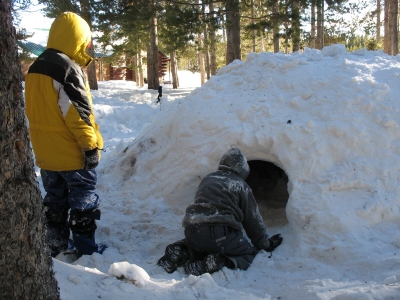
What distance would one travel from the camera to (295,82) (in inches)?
191

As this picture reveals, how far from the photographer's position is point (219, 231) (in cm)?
328

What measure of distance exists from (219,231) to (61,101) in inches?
68.8

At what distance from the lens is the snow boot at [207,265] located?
3.18 meters

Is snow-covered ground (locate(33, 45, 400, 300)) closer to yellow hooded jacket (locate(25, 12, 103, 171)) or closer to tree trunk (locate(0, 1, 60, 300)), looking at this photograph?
tree trunk (locate(0, 1, 60, 300))

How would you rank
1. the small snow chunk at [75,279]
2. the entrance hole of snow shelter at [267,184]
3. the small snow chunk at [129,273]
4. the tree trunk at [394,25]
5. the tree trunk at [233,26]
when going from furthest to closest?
the tree trunk at [394,25] → the tree trunk at [233,26] → the entrance hole of snow shelter at [267,184] → the small snow chunk at [129,273] → the small snow chunk at [75,279]

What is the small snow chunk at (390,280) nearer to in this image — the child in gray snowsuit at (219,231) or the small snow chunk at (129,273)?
the child in gray snowsuit at (219,231)

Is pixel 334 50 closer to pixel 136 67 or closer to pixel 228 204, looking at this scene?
pixel 228 204

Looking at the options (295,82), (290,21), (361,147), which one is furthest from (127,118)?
(361,147)

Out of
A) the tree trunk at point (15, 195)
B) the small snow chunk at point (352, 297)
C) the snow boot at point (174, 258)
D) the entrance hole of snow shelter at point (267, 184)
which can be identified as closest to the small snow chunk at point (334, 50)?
the entrance hole of snow shelter at point (267, 184)

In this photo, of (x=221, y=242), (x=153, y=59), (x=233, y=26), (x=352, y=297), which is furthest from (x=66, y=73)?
(x=153, y=59)

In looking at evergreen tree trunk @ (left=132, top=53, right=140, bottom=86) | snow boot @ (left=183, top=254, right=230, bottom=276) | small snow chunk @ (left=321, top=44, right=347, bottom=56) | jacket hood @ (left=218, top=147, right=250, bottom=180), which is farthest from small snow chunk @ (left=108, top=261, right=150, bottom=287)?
evergreen tree trunk @ (left=132, top=53, right=140, bottom=86)

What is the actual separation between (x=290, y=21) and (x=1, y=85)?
11.9 meters

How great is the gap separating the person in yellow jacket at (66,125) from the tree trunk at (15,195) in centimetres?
149

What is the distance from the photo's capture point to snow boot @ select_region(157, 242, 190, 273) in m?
3.31
